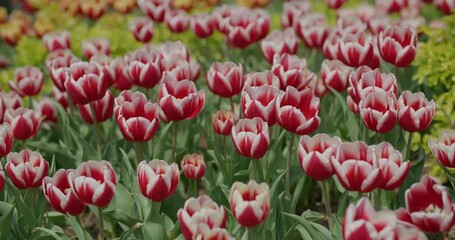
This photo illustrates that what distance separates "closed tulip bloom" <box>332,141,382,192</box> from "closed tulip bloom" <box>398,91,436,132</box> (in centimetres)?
51

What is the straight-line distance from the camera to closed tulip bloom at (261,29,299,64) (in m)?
4.43

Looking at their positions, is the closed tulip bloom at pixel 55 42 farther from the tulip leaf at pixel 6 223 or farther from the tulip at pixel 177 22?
the tulip leaf at pixel 6 223

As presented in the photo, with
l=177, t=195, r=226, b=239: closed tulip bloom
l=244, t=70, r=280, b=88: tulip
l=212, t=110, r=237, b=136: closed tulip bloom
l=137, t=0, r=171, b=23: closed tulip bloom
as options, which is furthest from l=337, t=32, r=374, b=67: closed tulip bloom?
l=137, t=0, r=171, b=23: closed tulip bloom

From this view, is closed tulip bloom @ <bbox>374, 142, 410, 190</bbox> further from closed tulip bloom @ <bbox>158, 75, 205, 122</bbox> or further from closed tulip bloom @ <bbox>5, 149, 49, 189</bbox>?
closed tulip bloom @ <bbox>5, 149, 49, 189</bbox>

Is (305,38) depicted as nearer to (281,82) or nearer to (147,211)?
(281,82)

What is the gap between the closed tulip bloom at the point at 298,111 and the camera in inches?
118

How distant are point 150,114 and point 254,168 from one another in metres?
0.55

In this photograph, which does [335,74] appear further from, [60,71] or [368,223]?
[368,223]

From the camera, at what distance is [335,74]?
389cm

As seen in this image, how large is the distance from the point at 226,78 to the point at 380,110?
903 millimetres

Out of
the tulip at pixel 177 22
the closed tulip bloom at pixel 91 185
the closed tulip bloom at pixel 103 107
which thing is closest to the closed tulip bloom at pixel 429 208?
the closed tulip bloom at pixel 91 185

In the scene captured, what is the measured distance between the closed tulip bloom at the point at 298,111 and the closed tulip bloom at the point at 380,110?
21 centimetres

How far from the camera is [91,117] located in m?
→ 4.02

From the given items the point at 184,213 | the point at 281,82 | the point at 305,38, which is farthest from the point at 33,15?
the point at 184,213
